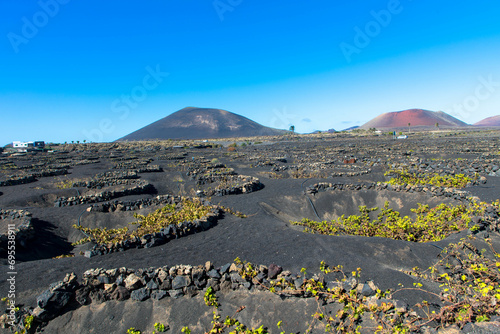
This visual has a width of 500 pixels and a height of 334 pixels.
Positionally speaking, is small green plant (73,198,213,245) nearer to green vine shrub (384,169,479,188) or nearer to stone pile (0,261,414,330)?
stone pile (0,261,414,330)

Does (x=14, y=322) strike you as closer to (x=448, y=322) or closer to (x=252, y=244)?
(x=252, y=244)

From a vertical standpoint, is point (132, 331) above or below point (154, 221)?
below

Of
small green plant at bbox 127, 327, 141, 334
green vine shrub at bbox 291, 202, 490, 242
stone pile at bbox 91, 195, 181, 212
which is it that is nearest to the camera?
small green plant at bbox 127, 327, 141, 334

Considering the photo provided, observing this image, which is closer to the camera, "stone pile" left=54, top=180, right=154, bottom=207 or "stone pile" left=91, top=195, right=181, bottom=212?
"stone pile" left=91, top=195, right=181, bottom=212

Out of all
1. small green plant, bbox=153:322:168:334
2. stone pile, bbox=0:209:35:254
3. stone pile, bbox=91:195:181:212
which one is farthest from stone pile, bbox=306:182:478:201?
stone pile, bbox=0:209:35:254

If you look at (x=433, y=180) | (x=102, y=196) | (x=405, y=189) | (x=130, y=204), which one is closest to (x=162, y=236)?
(x=130, y=204)

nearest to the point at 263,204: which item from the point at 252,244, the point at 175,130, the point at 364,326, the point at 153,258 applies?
the point at 252,244

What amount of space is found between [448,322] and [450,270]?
2.89 meters

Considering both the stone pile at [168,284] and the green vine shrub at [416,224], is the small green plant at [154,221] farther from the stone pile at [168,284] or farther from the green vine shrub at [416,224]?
the green vine shrub at [416,224]

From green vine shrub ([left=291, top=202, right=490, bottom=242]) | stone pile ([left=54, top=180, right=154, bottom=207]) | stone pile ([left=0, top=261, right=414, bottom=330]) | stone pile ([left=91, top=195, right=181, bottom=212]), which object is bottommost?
green vine shrub ([left=291, top=202, right=490, bottom=242])

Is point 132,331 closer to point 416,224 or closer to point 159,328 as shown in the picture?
point 159,328

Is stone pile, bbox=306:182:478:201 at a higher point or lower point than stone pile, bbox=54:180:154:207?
lower

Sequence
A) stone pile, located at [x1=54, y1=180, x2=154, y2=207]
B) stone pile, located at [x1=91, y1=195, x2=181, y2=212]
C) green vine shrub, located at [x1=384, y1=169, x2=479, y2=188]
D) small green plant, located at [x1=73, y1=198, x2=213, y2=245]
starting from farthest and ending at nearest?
1. green vine shrub, located at [x1=384, y1=169, x2=479, y2=188]
2. stone pile, located at [x1=54, y1=180, x2=154, y2=207]
3. stone pile, located at [x1=91, y1=195, x2=181, y2=212]
4. small green plant, located at [x1=73, y1=198, x2=213, y2=245]

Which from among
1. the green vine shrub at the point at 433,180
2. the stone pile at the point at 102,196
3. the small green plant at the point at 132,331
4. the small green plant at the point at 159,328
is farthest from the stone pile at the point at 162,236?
the green vine shrub at the point at 433,180
